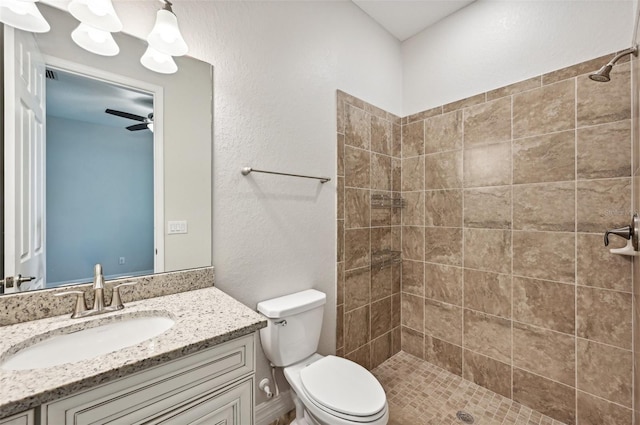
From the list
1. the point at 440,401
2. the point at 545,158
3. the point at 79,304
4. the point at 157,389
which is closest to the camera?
the point at 157,389

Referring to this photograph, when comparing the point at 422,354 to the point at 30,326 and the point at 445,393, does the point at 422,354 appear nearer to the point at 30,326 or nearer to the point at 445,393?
the point at 445,393

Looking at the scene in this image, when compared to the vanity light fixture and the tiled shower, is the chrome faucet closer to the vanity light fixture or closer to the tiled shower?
the vanity light fixture

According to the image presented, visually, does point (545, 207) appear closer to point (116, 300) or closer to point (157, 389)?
point (157, 389)

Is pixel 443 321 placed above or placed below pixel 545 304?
below

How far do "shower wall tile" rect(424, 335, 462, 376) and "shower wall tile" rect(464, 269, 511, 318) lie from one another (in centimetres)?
37

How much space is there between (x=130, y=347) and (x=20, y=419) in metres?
0.22

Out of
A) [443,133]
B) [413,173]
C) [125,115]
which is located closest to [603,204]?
[443,133]

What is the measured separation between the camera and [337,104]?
6.13 feet

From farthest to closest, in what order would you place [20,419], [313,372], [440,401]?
[440,401] → [313,372] → [20,419]

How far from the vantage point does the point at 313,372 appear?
1352 millimetres

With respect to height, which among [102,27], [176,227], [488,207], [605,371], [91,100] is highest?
[102,27]

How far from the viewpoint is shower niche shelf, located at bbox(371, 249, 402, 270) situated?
2117 millimetres

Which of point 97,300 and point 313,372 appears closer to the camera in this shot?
point 97,300

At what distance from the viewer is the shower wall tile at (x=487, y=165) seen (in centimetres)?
177
